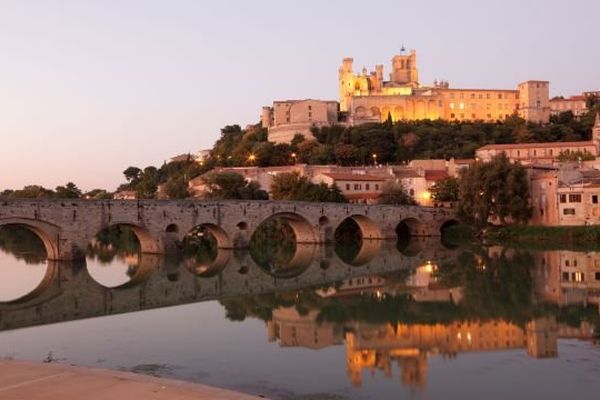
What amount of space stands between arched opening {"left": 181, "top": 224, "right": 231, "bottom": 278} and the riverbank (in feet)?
62.6

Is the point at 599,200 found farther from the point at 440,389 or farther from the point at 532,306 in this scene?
the point at 440,389

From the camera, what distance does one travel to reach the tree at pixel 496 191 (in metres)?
52.0

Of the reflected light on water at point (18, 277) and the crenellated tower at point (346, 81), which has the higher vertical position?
the crenellated tower at point (346, 81)

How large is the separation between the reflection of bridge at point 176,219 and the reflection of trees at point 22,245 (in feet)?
22.3

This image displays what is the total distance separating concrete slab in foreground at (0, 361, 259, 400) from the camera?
35.3 ft

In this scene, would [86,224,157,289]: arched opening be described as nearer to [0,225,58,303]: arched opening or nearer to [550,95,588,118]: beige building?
[0,225,58,303]: arched opening

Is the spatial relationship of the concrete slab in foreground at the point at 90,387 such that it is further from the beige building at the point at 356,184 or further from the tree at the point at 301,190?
the beige building at the point at 356,184

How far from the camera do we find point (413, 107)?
10725 cm

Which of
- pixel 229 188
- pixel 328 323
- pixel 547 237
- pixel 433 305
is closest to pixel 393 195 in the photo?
pixel 229 188

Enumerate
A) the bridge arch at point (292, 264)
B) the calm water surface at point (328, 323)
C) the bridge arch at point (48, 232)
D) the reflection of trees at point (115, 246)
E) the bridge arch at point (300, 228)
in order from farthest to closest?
the bridge arch at point (300, 228), the reflection of trees at point (115, 246), the bridge arch at point (292, 264), the bridge arch at point (48, 232), the calm water surface at point (328, 323)

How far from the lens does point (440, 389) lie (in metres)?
13.4

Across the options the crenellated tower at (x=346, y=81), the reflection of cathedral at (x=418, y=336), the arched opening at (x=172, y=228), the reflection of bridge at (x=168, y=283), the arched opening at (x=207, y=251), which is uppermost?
the crenellated tower at (x=346, y=81)

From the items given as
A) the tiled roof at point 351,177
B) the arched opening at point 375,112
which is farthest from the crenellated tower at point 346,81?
the tiled roof at point 351,177

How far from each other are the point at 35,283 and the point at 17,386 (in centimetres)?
2148
